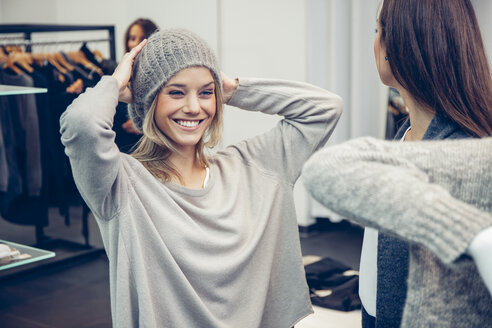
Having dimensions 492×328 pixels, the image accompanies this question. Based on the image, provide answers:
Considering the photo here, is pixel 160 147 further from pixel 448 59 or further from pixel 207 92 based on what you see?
pixel 448 59

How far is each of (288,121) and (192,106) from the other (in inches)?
13.1

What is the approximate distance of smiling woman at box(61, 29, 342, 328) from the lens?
4.46 feet

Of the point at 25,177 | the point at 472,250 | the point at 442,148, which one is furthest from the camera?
the point at 25,177

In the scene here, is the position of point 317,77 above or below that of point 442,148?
Result: below

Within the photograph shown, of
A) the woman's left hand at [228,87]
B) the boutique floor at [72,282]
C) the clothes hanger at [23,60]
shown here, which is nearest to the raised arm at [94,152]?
the woman's left hand at [228,87]

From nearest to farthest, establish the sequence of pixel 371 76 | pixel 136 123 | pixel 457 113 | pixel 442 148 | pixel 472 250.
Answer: pixel 472 250
pixel 442 148
pixel 457 113
pixel 136 123
pixel 371 76

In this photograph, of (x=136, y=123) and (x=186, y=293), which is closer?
(x=186, y=293)

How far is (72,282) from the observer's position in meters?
3.92

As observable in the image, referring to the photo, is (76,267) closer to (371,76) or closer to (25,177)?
(25,177)

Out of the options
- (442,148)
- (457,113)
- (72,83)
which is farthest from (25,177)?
(442,148)

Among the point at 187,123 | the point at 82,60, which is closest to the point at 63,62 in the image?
the point at 82,60

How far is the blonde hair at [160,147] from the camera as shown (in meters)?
1.51

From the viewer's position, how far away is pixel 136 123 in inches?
64.4

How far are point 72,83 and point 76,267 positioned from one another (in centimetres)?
130
